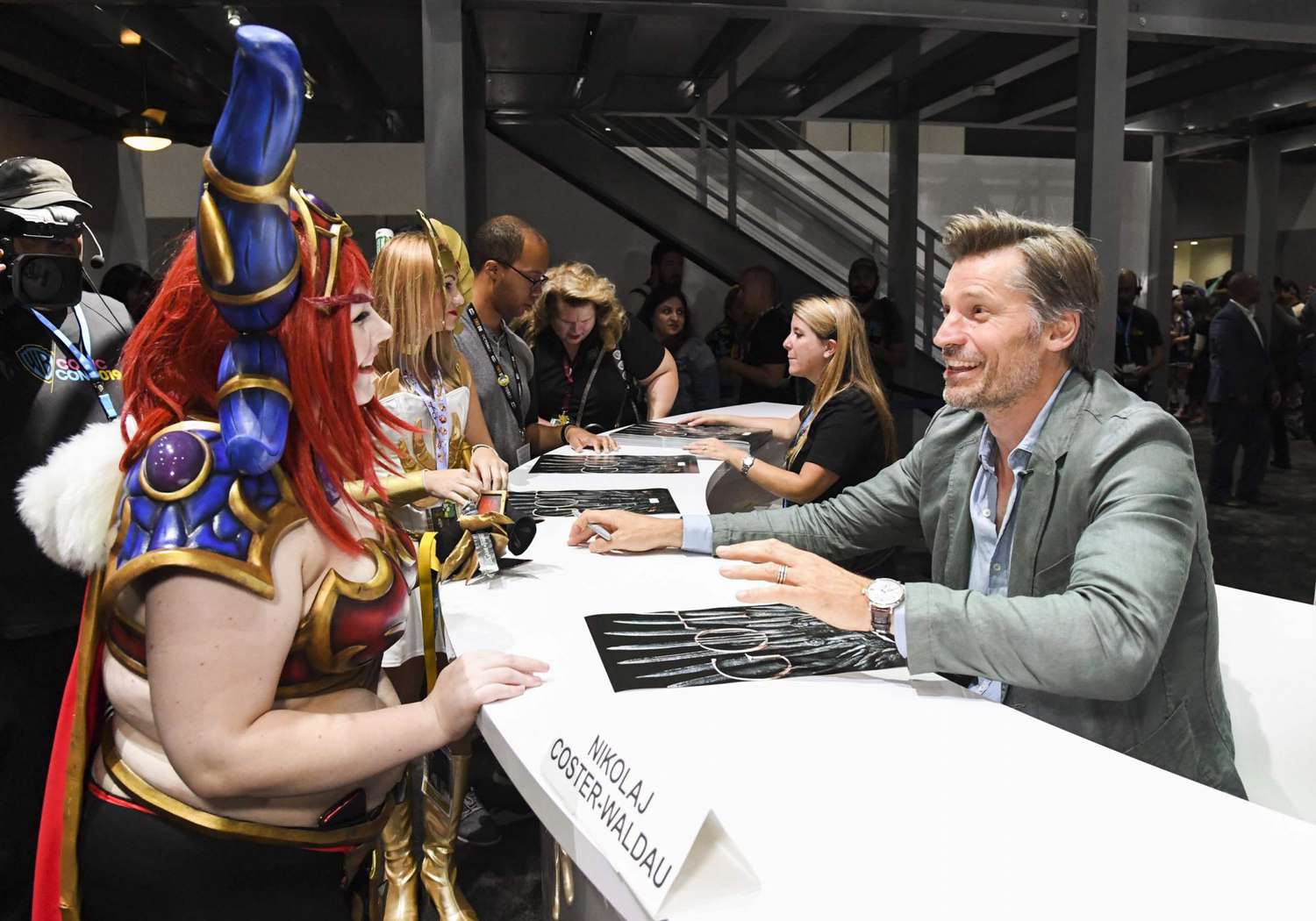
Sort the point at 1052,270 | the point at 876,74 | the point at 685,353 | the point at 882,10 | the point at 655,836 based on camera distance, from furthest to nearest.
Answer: the point at 876,74
the point at 685,353
the point at 882,10
the point at 1052,270
the point at 655,836

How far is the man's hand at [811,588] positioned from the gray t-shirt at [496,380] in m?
1.82

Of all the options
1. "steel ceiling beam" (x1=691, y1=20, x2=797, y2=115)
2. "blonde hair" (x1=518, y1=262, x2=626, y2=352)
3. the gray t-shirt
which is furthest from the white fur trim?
"steel ceiling beam" (x1=691, y1=20, x2=797, y2=115)

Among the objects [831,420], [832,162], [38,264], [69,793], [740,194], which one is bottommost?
[69,793]

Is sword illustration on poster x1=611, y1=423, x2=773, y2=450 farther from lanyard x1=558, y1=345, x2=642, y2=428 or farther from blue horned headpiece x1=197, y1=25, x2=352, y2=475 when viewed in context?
blue horned headpiece x1=197, y1=25, x2=352, y2=475

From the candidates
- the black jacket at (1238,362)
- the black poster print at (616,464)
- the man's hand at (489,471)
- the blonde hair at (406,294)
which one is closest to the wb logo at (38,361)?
the blonde hair at (406,294)

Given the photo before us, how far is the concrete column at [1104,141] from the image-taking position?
445cm

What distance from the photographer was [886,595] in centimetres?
140

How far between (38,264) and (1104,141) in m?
4.38

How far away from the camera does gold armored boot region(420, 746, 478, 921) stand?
2111 mm

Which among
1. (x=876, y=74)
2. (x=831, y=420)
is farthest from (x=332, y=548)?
(x=876, y=74)

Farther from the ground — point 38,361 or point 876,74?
point 876,74

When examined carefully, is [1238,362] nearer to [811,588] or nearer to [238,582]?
[811,588]

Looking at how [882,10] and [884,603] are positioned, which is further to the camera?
[882,10]

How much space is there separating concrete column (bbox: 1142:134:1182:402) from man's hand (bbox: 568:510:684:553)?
29.6 ft
